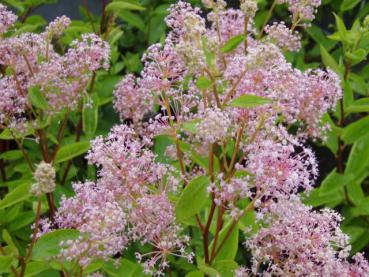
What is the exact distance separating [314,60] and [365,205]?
3.19ft

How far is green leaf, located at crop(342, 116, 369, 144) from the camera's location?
2.07 metres

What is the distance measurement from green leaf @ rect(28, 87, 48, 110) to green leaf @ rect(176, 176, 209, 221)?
0.62 metres

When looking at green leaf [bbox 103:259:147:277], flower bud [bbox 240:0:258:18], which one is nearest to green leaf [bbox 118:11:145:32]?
flower bud [bbox 240:0:258:18]

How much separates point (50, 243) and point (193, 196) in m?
0.34

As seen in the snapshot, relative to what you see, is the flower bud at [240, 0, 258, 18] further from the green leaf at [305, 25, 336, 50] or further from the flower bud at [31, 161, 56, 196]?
the green leaf at [305, 25, 336, 50]

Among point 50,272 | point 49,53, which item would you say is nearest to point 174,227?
point 50,272

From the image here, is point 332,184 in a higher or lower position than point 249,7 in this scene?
lower

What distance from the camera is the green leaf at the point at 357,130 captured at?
6.80ft

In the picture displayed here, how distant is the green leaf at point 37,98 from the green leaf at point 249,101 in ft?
2.33

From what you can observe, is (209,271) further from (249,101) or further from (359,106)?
(359,106)

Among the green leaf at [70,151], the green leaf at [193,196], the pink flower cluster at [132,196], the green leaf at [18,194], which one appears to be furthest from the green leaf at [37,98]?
the green leaf at [193,196]

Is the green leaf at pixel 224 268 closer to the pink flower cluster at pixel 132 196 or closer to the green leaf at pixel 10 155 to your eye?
the pink flower cluster at pixel 132 196

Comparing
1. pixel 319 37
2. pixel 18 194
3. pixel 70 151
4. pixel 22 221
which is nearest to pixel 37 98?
pixel 70 151

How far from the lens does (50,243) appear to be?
142 cm
